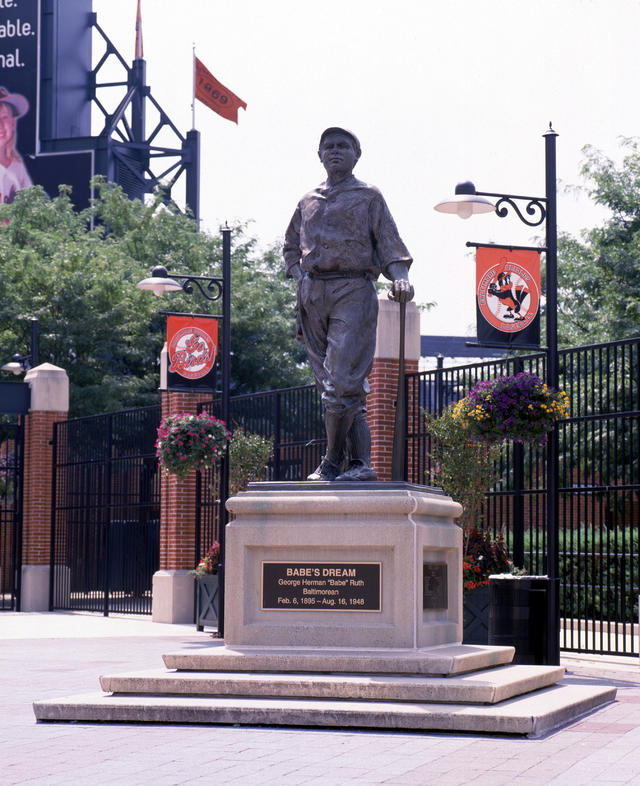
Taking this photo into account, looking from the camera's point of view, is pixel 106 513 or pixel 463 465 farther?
pixel 106 513

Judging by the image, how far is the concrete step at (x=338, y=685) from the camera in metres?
8.77

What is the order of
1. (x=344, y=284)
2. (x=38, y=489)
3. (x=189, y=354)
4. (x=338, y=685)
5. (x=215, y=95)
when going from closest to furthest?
1. (x=338, y=685)
2. (x=344, y=284)
3. (x=189, y=354)
4. (x=38, y=489)
5. (x=215, y=95)

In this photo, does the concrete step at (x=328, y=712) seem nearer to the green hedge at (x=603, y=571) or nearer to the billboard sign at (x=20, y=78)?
the green hedge at (x=603, y=571)

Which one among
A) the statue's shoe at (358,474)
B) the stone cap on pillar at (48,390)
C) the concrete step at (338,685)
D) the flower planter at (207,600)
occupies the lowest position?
the flower planter at (207,600)

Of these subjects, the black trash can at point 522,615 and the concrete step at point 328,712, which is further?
the black trash can at point 522,615

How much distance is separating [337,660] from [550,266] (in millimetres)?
5854

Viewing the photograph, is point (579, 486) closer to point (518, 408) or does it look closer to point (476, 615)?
point (476, 615)

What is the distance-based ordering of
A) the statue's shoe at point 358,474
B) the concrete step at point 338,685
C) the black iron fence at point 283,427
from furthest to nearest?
1. the black iron fence at point 283,427
2. the statue's shoe at point 358,474
3. the concrete step at point 338,685

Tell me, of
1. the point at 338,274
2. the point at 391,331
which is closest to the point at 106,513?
the point at 391,331

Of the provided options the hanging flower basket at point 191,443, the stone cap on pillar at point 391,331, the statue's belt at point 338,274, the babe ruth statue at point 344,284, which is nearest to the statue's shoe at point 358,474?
the babe ruth statue at point 344,284

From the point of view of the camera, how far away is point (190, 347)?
20375 millimetres

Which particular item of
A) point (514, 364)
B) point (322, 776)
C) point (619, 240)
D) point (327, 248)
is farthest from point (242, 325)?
point (322, 776)

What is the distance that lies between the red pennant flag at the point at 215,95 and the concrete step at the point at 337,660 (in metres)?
46.5

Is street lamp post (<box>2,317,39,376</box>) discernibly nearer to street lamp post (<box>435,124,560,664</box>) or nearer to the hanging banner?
the hanging banner
